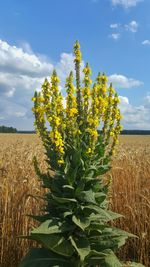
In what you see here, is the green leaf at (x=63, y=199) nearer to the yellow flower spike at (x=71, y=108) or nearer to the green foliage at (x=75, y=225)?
the green foliage at (x=75, y=225)

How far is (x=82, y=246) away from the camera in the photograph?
3283mm

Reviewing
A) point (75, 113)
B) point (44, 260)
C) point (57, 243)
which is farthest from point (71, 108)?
point (44, 260)

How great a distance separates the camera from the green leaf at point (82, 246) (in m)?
3.17

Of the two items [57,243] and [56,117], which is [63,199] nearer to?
[57,243]

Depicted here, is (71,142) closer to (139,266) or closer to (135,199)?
(139,266)

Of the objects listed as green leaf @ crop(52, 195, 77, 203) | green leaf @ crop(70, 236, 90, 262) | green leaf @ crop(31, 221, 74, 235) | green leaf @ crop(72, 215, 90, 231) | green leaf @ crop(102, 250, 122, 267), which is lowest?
green leaf @ crop(102, 250, 122, 267)

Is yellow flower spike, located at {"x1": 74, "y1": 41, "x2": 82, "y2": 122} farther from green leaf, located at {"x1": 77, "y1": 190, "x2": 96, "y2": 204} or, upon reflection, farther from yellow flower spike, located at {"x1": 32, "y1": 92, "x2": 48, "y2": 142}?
green leaf, located at {"x1": 77, "y1": 190, "x2": 96, "y2": 204}

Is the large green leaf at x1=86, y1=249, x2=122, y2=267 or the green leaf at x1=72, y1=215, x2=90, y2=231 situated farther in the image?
the large green leaf at x1=86, y1=249, x2=122, y2=267

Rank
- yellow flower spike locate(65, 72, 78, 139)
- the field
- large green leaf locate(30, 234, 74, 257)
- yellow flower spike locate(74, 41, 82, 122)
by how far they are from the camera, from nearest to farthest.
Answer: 1. large green leaf locate(30, 234, 74, 257)
2. yellow flower spike locate(65, 72, 78, 139)
3. yellow flower spike locate(74, 41, 82, 122)
4. the field

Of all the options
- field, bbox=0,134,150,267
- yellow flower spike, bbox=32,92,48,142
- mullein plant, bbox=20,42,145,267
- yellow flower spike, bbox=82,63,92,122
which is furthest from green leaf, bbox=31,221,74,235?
field, bbox=0,134,150,267

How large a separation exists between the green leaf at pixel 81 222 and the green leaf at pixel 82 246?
0.55 ft

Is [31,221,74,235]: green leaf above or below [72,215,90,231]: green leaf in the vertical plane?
below

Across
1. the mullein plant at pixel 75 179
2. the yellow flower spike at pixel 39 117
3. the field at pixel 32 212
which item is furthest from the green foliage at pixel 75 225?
the field at pixel 32 212

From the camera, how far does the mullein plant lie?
3.21 meters
